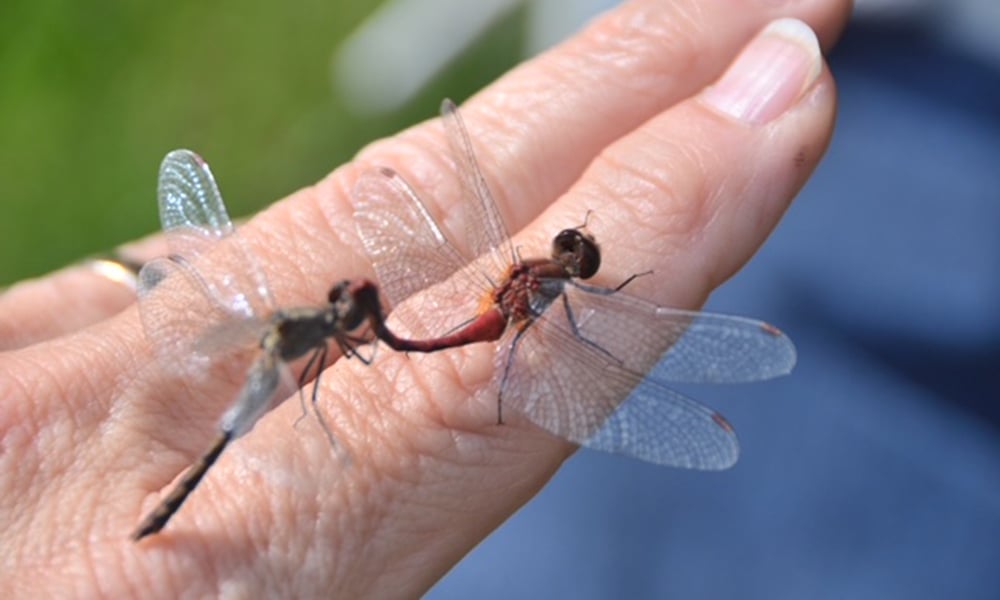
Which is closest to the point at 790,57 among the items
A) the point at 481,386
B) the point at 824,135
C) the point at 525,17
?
the point at 824,135

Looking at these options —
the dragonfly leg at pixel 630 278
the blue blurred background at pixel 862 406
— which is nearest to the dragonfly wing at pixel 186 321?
the dragonfly leg at pixel 630 278

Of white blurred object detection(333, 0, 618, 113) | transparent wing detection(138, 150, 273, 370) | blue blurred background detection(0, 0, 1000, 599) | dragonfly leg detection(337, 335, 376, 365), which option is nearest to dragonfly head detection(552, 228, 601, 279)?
dragonfly leg detection(337, 335, 376, 365)

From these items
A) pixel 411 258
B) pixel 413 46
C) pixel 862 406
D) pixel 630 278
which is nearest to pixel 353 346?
pixel 411 258

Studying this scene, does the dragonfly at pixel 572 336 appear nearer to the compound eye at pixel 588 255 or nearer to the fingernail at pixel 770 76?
the compound eye at pixel 588 255

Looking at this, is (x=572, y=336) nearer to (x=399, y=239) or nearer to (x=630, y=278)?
(x=630, y=278)

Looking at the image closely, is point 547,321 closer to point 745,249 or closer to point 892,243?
point 745,249

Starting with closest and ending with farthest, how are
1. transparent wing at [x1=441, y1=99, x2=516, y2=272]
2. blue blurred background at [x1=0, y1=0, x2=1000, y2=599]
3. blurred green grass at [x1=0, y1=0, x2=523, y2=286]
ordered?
transparent wing at [x1=441, y1=99, x2=516, y2=272] < blue blurred background at [x1=0, y1=0, x2=1000, y2=599] < blurred green grass at [x1=0, y1=0, x2=523, y2=286]

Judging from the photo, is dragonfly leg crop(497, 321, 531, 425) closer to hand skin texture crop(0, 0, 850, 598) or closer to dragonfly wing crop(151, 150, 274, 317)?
hand skin texture crop(0, 0, 850, 598)
